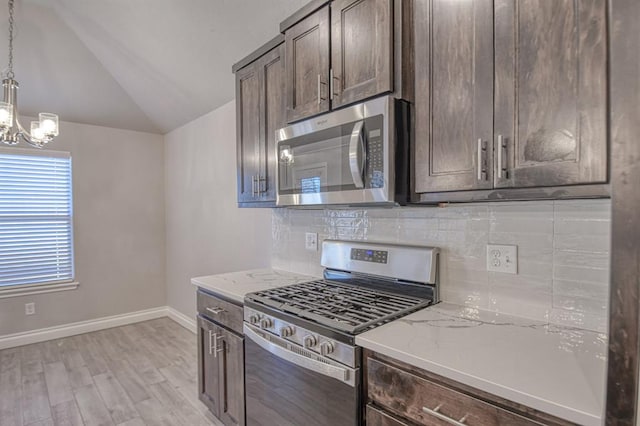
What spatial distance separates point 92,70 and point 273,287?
307 cm

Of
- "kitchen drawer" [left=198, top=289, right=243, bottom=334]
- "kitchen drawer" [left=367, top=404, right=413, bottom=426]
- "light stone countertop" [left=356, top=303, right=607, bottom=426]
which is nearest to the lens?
"light stone countertop" [left=356, top=303, right=607, bottom=426]

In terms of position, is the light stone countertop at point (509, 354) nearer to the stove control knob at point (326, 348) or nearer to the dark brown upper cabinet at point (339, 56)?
the stove control knob at point (326, 348)

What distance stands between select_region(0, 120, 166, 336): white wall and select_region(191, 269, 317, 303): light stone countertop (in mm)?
2539

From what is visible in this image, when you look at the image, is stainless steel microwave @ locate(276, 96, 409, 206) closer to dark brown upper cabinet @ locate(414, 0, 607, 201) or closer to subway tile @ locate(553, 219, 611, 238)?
dark brown upper cabinet @ locate(414, 0, 607, 201)

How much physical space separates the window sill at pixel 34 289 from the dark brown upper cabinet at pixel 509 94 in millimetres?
4230

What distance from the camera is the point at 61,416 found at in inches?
93.6

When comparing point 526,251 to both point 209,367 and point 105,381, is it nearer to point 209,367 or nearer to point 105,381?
point 209,367

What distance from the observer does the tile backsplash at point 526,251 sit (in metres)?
1.20

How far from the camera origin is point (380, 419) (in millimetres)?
1158

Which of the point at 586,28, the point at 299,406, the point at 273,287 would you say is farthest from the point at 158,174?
the point at 586,28

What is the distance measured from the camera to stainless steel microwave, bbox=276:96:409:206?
→ 1396 mm

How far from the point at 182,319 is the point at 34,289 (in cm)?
158

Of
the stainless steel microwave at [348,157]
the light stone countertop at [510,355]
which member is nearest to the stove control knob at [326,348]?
the light stone countertop at [510,355]

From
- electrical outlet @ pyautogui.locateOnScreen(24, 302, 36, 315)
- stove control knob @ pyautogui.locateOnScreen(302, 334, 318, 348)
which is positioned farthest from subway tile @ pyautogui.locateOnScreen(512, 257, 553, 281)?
electrical outlet @ pyautogui.locateOnScreen(24, 302, 36, 315)
